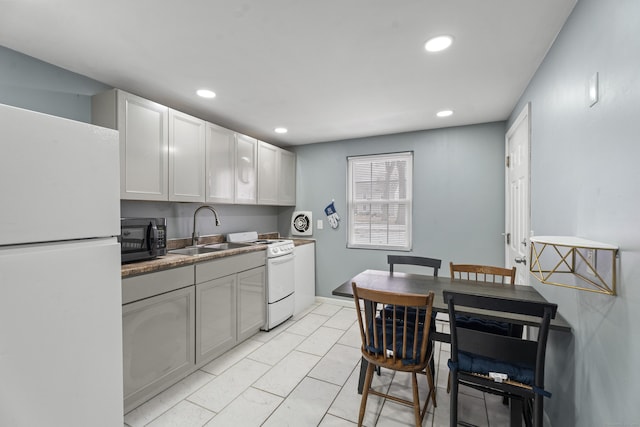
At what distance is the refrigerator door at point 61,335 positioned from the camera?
3.16ft

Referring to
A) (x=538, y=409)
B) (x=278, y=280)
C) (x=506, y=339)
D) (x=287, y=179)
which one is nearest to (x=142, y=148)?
(x=278, y=280)

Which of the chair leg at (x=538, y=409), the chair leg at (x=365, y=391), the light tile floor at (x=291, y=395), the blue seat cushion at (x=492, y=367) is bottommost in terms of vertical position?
the light tile floor at (x=291, y=395)

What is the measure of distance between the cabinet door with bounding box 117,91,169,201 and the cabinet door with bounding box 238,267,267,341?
1.10m

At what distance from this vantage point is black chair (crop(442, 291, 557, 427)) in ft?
4.17

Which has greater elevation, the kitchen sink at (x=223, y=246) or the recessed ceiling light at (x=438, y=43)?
the recessed ceiling light at (x=438, y=43)

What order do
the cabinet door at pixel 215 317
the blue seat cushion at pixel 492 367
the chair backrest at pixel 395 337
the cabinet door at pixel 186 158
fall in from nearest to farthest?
the blue seat cushion at pixel 492 367 < the chair backrest at pixel 395 337 < the cabinet door at pixel 215 317 < the cabinet door at pixel 186 158

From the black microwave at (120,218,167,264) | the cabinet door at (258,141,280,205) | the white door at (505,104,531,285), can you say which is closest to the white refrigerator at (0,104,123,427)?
the black microwave at (120,218,167,264)

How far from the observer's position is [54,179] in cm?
107

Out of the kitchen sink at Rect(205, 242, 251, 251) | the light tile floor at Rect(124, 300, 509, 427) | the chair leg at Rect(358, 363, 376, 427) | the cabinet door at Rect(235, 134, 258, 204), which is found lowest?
the light tile floor at Rect(124, 300, 509, 427)

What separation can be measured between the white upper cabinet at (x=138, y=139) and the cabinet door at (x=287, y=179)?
5.75ft

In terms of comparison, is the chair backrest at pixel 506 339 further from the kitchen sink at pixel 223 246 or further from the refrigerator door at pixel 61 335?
the kitchen sink at pixel 223 246

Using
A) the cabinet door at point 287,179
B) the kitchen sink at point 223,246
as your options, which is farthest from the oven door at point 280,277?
the cabinet door at point 287,179

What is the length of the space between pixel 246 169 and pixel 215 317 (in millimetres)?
1697

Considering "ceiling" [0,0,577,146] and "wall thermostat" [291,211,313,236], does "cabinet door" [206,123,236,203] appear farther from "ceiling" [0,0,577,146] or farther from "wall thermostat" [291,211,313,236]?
"wall thermostat" [291,211,313,236]
